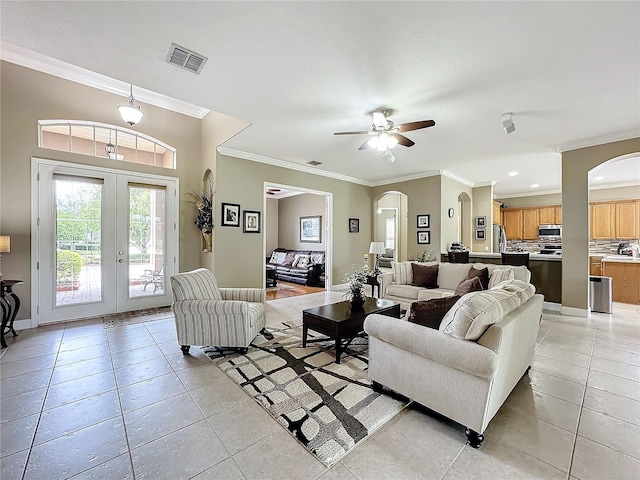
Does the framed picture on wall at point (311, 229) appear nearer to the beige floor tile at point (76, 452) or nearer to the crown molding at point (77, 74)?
the crown molding at point (77, 74)

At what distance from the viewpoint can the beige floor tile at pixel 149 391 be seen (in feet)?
Answer: 7.02

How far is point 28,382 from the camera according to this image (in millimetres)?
2422

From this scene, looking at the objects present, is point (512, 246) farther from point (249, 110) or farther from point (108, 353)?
point (108, 353)

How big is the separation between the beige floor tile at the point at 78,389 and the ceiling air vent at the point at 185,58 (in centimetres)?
287

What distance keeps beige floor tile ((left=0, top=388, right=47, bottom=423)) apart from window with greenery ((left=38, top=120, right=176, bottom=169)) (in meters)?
3.50

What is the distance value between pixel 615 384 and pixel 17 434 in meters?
4.59

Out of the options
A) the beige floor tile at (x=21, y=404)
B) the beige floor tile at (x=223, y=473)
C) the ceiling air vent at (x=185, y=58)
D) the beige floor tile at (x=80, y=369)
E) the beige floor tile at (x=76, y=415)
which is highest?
the ceiling air vent at (x=185, y=58)

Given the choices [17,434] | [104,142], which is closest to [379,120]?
[17,434]

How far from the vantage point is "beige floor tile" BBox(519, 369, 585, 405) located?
224 cm

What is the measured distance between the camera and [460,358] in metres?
1.66

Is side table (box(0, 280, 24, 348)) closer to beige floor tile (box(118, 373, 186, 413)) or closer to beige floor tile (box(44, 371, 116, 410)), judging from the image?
beige floor tile (box(44, 371, 116, 410))

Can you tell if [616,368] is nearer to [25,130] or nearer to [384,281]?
[384,281]

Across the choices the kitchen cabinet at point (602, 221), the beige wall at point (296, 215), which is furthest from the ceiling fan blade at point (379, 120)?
the kitchen cabinet at point (602, 221)

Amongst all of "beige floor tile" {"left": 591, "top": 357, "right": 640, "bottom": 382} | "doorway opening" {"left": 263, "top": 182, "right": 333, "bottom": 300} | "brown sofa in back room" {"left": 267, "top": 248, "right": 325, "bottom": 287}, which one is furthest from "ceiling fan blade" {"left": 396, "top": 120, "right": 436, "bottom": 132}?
"brown sofa in back room" {"left": 267, "top": 248, "right": 325, "bottom": 287}
